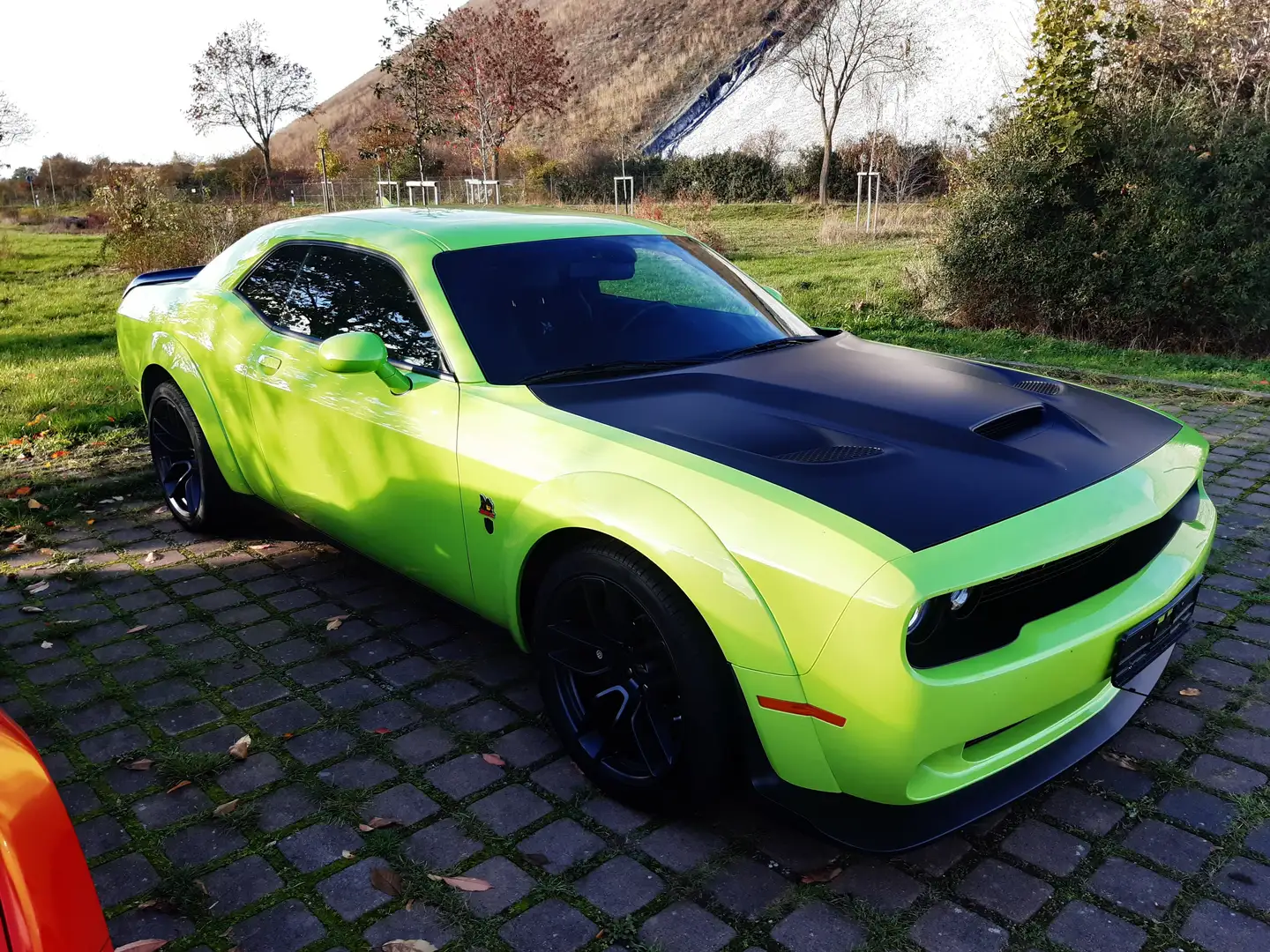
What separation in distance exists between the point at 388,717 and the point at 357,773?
0.32 meters

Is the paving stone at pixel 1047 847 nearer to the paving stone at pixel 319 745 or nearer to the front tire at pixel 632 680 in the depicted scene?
the front tire at pixel 632 680

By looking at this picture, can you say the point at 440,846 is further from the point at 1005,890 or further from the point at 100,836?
the point at 1005,890

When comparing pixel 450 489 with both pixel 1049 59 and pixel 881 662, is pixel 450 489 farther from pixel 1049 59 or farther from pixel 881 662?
pixel 1049 59

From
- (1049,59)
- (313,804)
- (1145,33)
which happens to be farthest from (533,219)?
(1145,33)

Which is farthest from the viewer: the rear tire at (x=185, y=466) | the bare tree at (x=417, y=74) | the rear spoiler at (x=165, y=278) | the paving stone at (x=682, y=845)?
the bare tree at (x=417, y=74)

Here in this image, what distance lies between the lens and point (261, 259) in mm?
4113

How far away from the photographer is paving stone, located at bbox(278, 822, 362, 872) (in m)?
2.50

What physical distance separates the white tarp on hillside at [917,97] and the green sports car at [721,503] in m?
53.7

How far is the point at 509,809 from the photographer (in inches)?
106

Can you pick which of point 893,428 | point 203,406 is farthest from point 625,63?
point 893,428

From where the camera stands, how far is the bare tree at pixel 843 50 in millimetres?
36625

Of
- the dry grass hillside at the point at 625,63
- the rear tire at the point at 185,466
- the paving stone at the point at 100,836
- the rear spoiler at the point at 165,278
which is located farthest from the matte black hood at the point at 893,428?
the dry grass hillside at the point at 625,63

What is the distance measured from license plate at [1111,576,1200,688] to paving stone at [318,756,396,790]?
82.1 inches

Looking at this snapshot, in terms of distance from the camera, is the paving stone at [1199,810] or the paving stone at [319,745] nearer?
the paving stone at [1199,810]
